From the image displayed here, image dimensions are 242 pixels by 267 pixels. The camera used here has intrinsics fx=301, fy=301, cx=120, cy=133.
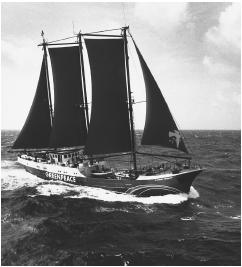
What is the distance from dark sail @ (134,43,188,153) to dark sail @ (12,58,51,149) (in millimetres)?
13529

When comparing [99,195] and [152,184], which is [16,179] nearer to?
[99,195]

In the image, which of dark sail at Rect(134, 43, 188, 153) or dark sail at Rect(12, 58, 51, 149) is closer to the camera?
dark sail at Rect(134, 43, 188, 153)

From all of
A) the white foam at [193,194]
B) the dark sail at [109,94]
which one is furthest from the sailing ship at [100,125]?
the white foam at [193,194]

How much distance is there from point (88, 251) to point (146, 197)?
984 centimetres

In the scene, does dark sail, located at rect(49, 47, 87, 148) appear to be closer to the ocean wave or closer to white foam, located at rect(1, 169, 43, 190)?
the ocean wave

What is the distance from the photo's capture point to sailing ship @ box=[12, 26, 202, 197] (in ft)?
76.5

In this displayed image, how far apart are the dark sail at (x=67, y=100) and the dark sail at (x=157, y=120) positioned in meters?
8.23

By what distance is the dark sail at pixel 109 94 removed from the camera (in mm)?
25094

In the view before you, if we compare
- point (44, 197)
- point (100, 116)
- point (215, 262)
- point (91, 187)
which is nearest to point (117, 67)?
point (100, 116)

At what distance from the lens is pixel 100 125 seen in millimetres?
25562

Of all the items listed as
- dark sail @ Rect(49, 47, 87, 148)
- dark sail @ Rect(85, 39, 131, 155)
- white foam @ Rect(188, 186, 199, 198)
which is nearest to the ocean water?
white foam @ Rect(188, 186, 199, 198)

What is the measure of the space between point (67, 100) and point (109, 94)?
19.3 ft

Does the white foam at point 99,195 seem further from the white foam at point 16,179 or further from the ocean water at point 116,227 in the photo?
the white foam at point 16,179

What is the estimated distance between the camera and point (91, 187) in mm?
26172
